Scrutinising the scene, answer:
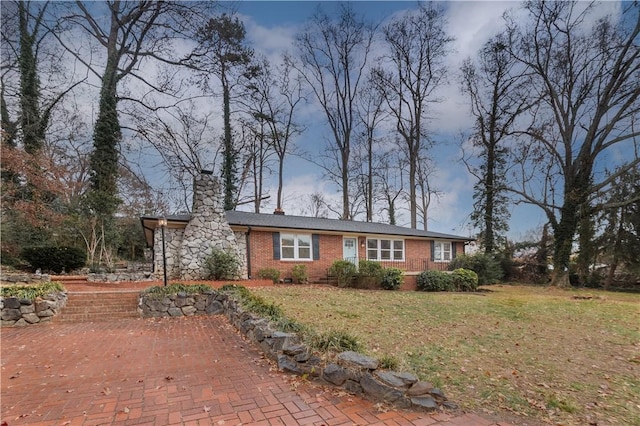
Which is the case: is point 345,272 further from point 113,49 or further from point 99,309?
point 113,49

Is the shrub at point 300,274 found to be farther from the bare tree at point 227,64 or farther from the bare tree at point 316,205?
the bare tree at point 316,205

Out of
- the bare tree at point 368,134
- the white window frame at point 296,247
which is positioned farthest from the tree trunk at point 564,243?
the white window frame at point 296,247

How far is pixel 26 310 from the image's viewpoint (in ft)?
22.5

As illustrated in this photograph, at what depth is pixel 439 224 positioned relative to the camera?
25.6 m

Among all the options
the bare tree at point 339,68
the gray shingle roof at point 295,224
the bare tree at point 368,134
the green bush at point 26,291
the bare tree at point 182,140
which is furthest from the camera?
the bare tree at point 368,134

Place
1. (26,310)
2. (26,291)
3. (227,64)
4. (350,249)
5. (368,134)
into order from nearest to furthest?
1. (26,310)
2. (26,291)
3. (350,249)
4. (227,64)
5. (368,134)

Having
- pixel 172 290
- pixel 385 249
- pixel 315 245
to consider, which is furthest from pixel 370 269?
pixel 172 290

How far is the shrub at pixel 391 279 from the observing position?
13.0 metres

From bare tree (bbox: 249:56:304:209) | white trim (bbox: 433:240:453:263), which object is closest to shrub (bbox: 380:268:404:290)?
white trim (bbox: 433:240:453:263)

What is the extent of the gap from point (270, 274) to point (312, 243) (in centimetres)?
265

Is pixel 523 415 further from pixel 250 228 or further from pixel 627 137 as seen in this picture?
pixel 627 137

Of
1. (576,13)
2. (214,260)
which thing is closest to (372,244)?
(214,260)

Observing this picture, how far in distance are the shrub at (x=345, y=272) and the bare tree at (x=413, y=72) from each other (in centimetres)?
961

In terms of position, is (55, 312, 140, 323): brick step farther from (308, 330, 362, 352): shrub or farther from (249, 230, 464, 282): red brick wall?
(308, 330, 362, 352): shrub
